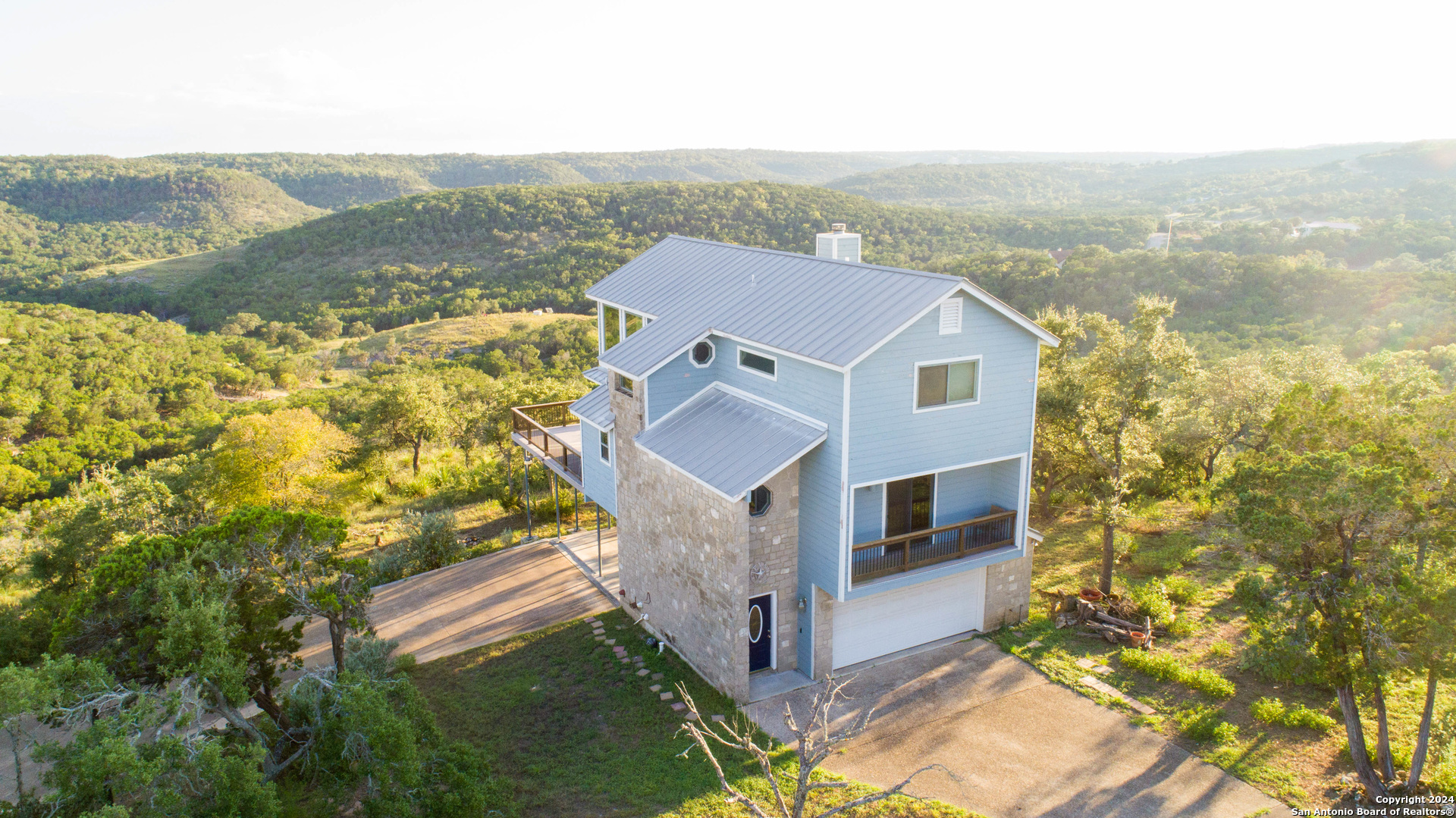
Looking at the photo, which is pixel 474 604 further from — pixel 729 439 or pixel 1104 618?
pixel 1104 618

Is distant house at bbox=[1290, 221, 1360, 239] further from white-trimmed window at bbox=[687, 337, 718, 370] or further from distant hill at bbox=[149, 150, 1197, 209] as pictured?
distant hill at bbox=[149, 150, 1197, 209]

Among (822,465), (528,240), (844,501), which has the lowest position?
(844,501)

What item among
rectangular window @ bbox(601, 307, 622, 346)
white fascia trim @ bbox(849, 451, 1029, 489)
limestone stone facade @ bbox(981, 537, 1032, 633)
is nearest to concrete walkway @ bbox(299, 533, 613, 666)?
rectangular window @ bbox(601, 307, 622, 346)

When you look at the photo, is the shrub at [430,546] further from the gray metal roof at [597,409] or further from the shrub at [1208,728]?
the shrub at [1208,728]

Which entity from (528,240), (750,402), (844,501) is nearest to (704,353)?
(750,402)

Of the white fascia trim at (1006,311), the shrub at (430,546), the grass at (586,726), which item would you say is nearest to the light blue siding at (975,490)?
the white fascia trim at (1006,311)

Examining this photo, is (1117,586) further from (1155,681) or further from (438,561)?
(438,561)

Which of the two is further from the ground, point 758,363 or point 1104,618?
point 758,363
